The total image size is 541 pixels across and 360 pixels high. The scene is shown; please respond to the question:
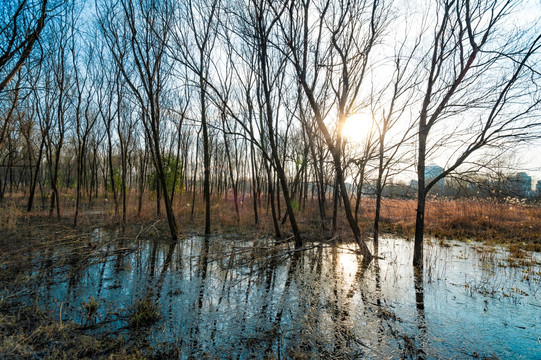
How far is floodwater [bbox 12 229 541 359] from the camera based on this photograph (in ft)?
9.16

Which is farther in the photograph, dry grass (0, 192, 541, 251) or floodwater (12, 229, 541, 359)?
dry grass (0, 192, 541, 251)

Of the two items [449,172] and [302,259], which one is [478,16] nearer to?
[449,172]

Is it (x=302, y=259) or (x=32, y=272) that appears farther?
(x=302, y=259)

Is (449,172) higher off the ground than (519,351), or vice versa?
(449,172)

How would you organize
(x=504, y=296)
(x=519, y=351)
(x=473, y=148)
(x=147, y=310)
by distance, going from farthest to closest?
(x=473, y=148)
(x=504, y=296)
(x=147, y=310)
(x=519, y=351)

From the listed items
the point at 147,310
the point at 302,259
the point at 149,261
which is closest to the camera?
the point at 147,310

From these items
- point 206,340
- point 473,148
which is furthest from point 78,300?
point 473,148

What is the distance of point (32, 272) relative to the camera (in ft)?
15.2

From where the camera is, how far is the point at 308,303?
3820 millimetres

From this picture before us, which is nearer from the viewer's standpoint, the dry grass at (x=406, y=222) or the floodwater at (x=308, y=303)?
the floodwater at (x=308, y=303)

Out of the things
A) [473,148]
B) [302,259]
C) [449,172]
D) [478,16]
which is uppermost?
[478,16]

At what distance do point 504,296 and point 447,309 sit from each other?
135 cm

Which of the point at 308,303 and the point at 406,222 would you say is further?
the point at 406,222

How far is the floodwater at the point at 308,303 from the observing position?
2791 mm
